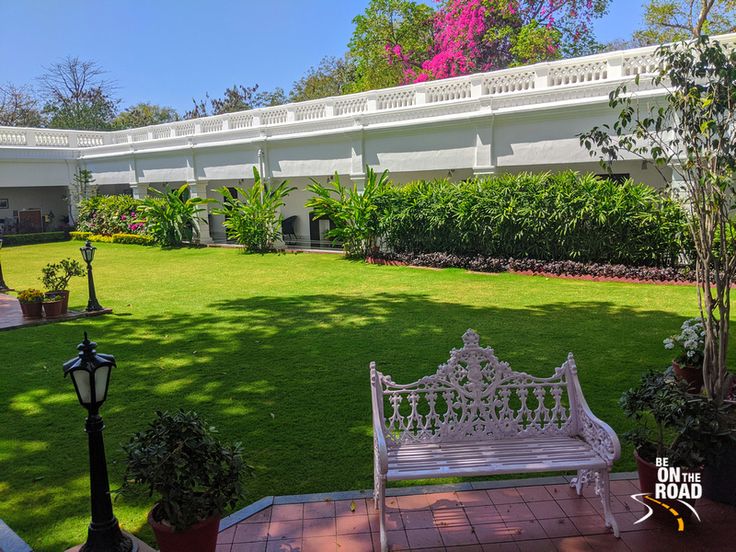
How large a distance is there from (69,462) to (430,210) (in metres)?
12.0

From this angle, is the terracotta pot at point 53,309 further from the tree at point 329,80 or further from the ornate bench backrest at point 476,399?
the tree at point 329,80

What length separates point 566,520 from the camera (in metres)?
3.60

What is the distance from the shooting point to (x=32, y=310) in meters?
9.95

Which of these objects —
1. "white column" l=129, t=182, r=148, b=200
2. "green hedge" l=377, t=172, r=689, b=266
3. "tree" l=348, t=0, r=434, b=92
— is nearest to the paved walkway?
"green hedge" l=377, t=172, r=689, b=266

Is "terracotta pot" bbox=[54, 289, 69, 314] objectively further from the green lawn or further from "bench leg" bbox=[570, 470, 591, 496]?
"bench leg" bbox=[570, 470, 591, 496]

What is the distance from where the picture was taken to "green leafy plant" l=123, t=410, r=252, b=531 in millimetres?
2912

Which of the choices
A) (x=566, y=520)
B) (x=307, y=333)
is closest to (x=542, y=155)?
(x=307, y=333)

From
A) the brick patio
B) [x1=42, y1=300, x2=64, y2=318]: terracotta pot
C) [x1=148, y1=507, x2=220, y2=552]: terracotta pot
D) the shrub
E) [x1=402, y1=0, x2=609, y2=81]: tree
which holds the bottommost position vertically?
the brick patio

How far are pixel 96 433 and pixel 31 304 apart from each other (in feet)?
26.8

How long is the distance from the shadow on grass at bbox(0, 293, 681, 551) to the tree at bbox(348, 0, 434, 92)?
2084cm

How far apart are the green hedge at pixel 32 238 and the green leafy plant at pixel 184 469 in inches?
1089

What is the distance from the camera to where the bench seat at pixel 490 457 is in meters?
3.44

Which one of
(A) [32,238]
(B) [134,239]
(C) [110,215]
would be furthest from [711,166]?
(A) [32,238]

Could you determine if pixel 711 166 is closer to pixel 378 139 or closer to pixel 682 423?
pixel 682 423
